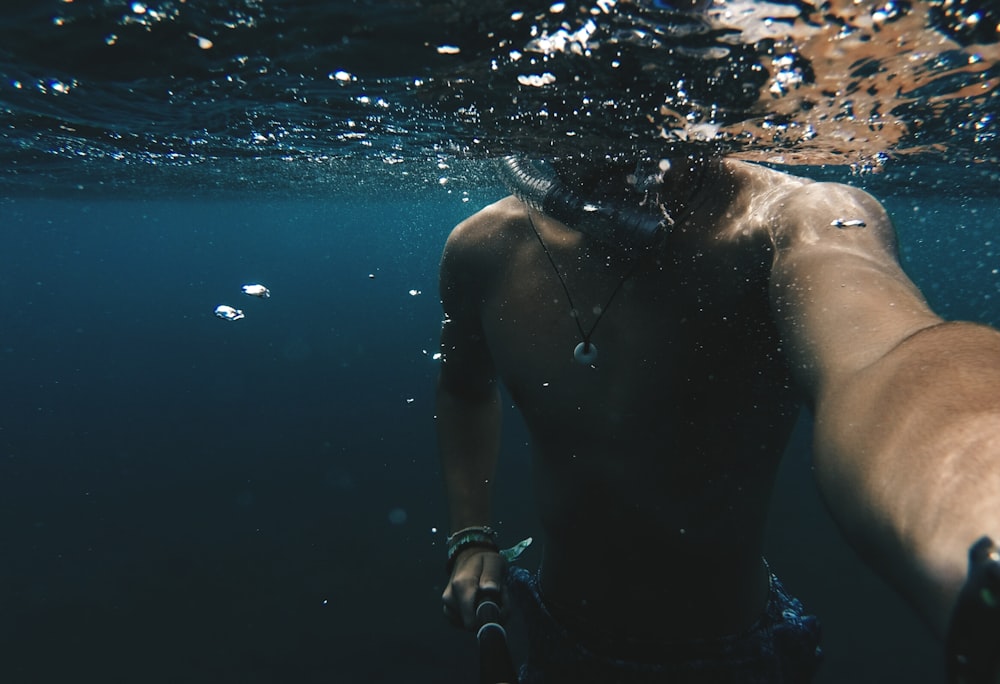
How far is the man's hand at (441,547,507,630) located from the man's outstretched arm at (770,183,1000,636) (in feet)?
5.01

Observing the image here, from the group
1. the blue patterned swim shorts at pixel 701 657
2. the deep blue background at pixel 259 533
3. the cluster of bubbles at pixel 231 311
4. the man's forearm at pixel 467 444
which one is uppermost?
the man's forearm at pixel 467 444

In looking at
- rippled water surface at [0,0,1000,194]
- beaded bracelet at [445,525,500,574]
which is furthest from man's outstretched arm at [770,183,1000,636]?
rippled water surface at [0,0,1000,194]

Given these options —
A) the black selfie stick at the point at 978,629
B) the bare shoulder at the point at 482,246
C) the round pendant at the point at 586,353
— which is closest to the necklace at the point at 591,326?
the round pendant at the point at 586,353

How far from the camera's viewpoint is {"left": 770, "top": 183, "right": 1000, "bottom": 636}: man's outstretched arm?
2.53ft

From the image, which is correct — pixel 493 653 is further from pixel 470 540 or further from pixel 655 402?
pixel 655 402

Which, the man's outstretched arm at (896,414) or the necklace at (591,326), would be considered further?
the necklace at (591,326)

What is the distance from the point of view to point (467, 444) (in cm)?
297

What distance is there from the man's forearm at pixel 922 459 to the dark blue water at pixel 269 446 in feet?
10.0

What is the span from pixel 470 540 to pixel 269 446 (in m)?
12.0

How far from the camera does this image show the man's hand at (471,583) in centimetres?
227

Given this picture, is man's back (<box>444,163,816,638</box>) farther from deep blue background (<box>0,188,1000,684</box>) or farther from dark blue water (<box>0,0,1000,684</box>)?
deep blue background (<box>0,188,1000,684</box>)

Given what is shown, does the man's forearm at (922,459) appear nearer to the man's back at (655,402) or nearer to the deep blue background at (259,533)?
the man's back at (655,402)

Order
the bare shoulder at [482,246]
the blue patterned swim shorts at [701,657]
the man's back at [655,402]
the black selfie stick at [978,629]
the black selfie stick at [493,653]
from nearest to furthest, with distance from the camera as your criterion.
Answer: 1. the black selfie stick at [978,629]
2. the black selfie stick at [493,653]
3. the man's back at [655,402]
4. the blue patterned swim shorts at [701,657]
5. the bare shoulder at [482,246]

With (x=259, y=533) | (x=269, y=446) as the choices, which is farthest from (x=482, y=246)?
(x=269, y=446)
